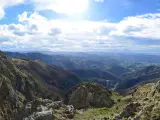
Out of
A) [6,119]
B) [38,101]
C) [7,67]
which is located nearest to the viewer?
[38,101]

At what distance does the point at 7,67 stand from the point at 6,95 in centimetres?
4563

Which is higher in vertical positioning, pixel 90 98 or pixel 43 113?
pixel 43 113

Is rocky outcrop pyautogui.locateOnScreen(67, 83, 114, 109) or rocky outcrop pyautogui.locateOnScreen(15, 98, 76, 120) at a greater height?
rocky outcrop pyautogui.locateOnScreen(15, 98, 76, 120)

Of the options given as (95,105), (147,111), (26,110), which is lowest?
(95,105)

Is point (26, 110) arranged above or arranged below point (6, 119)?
above

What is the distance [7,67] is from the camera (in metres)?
134

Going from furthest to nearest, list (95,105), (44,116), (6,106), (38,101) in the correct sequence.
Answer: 1. (95,105)
2. (6,106)
3. (38,101)
4. (44,116)

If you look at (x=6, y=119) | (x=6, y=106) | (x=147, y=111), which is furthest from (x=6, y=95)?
(x=147, y=111)

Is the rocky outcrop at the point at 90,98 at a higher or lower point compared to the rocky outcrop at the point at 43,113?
lower

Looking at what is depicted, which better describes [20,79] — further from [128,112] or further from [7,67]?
[128,112]

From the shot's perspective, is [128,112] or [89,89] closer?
[128,112]

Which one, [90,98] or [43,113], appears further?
[90,98]

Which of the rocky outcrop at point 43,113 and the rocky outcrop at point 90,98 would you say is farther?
the rocky outcrop at point 90,98

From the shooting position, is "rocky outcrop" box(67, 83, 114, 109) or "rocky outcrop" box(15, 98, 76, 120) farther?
"rocky outcrop" box(67, 83, 114, 109)
